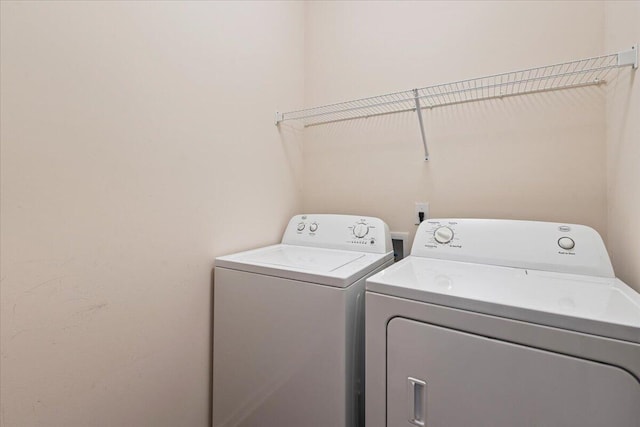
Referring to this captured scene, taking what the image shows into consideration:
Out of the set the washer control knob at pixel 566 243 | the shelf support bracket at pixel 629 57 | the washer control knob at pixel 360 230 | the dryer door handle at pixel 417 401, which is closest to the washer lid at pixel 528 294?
the washer control knob at pixel 566 243

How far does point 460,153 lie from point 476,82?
0.35 meters

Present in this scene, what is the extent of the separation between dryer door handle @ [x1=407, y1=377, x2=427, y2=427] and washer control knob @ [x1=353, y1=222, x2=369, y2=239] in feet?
2.39

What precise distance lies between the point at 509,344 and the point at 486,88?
3.78ft

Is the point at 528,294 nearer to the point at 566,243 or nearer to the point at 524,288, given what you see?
the point at 524,288

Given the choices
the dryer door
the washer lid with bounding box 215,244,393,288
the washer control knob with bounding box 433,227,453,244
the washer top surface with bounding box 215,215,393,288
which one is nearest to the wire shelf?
the washer control knob with bounding box 433,227,453,244

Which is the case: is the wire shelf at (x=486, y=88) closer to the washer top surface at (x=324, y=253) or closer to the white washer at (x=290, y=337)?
the washer top surface at (x=324, y=253)

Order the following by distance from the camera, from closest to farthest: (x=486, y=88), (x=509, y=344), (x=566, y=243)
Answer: (x=509, y=344), (x=566, y=243), (x=486, y=88)

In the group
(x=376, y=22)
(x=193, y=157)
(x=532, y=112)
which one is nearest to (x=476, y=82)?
(x=532, y=112)

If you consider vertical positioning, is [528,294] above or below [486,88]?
below

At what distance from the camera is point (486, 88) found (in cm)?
132

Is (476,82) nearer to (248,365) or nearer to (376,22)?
(376,22)

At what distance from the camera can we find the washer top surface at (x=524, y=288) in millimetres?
648

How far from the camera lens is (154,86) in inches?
41.0

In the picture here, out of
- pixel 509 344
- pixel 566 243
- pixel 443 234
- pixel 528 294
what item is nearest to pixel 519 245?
pixel 566 243
